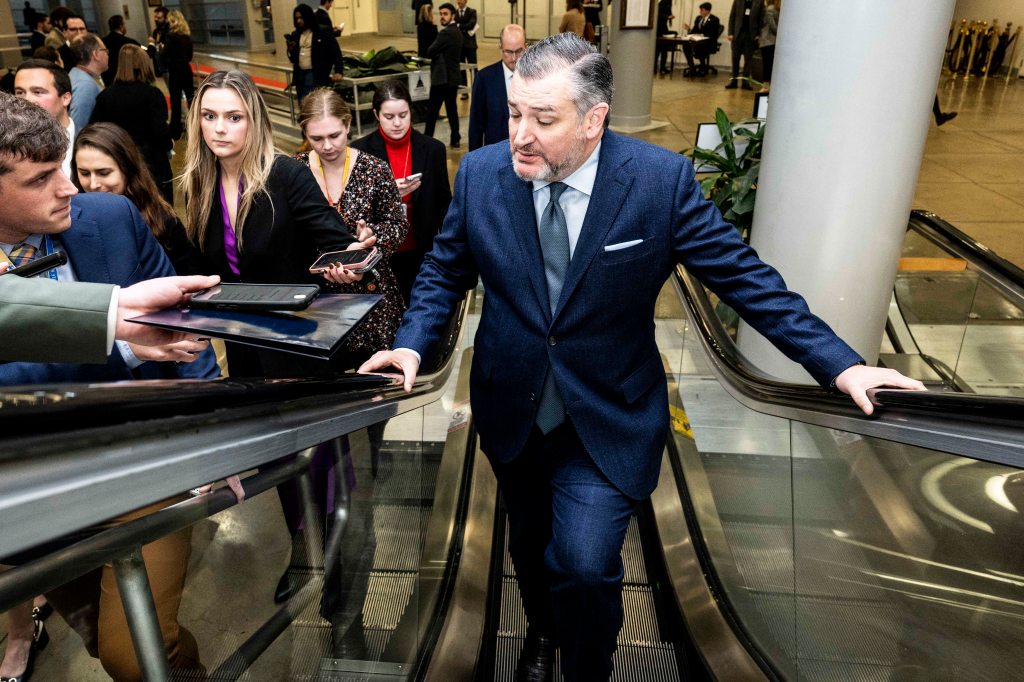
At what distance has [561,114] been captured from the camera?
1.89m

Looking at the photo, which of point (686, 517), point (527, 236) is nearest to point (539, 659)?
point (686, 517)

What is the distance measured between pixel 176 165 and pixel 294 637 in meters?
10.4

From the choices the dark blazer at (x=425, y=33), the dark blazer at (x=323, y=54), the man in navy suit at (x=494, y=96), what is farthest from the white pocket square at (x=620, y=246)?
the dark blazer at (x=425, y=33)

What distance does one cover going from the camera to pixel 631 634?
124 inches

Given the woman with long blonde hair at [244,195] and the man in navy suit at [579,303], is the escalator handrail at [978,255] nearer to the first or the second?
the man in navy suit at [579,303]

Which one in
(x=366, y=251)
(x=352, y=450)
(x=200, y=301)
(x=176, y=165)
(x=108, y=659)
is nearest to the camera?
(x=108, y=659)

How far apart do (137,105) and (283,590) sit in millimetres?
5304

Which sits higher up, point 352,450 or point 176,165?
point 352,450

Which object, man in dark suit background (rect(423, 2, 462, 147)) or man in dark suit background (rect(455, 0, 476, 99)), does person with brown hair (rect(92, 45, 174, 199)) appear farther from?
man in dark suit background (rect(455, 0, 476, 99))

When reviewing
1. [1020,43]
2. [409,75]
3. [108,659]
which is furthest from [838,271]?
[1020,43]

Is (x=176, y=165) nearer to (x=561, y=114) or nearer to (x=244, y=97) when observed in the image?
(x=244, y=97)

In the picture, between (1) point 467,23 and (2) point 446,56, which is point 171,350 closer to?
(2) point 446,56

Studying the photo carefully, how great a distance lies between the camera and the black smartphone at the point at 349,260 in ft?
8.86

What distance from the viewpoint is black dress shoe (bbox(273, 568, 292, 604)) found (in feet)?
4.95
